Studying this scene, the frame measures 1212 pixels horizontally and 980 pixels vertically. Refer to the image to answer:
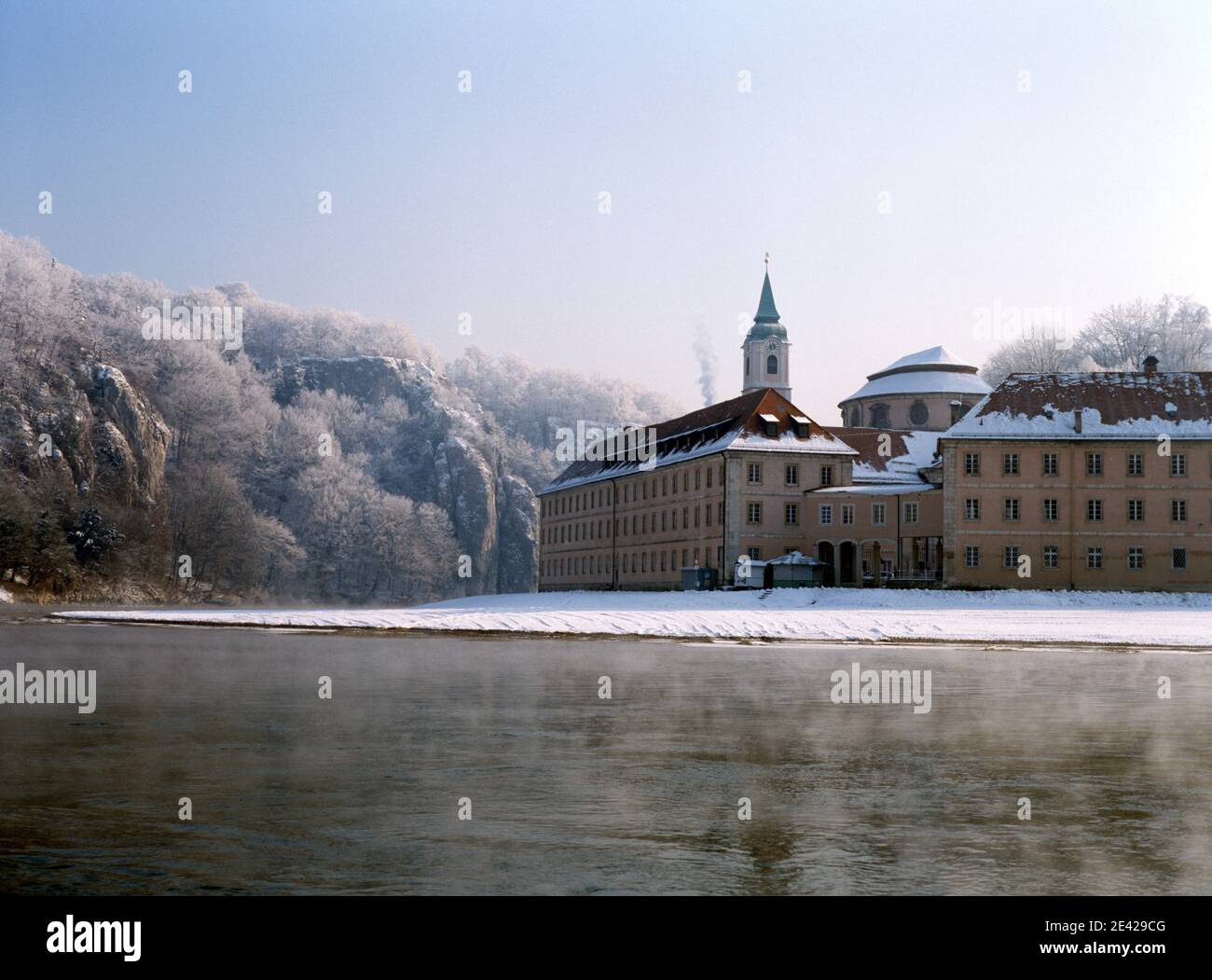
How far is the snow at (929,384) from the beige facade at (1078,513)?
109ft

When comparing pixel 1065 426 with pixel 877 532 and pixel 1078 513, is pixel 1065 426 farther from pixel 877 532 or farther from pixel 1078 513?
pixel 877 532

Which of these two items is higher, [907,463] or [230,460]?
[230,460]

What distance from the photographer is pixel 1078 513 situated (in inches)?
3130

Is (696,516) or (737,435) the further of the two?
(696,516)

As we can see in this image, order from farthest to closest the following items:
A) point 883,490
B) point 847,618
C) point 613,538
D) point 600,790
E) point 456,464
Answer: point 456,464
point 613,538
point 883,490
point 847,618
point 600,790

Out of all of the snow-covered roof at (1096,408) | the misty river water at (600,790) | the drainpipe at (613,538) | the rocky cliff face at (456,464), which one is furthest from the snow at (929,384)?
the misty river water at (600,790)

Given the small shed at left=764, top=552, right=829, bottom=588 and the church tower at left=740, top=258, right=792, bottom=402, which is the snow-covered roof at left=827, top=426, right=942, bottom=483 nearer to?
the small shed at left=764, top=552, right=829, bottom=588

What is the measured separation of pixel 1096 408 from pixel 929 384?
3311 cm

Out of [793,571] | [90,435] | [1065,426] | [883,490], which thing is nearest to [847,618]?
[793,571]

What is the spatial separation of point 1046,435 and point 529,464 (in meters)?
119

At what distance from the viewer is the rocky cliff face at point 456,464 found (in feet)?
569

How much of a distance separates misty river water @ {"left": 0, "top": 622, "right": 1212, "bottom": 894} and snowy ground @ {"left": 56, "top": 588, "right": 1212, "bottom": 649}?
24022mm

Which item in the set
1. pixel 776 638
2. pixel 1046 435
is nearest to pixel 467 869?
pixel 776 638
